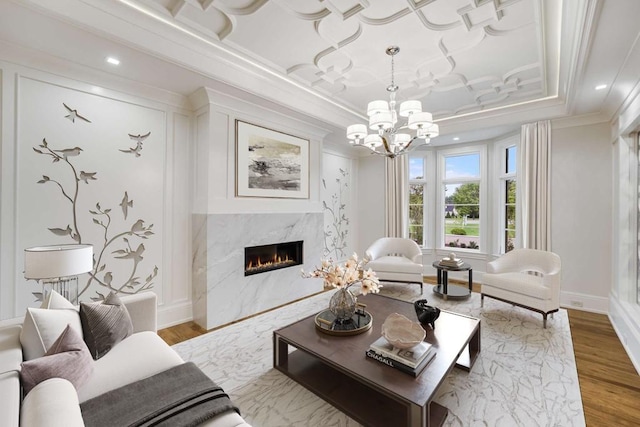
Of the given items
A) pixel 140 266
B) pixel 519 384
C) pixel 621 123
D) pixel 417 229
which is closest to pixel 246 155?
pixel 140 266

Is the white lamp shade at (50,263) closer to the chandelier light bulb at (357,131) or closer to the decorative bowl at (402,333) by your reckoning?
the decorative bowl at (402,333)

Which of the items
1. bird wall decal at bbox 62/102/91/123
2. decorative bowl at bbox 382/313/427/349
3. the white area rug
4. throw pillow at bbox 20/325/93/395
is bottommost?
the white area rug

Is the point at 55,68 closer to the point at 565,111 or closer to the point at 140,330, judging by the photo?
the point at 140,330

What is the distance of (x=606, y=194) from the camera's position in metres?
3.72

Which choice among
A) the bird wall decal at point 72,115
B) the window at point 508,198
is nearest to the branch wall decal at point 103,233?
the bird wall decal at point 72,115

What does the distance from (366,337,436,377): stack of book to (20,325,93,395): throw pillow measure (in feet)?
5.43

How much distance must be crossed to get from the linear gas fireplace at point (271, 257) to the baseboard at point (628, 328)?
369 cm

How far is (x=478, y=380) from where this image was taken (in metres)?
2.24

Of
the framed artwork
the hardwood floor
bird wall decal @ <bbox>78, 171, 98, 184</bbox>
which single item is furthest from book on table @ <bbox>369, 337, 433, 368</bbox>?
bird wall decal @ <bbox>78, 171, 98, 184</bbox>

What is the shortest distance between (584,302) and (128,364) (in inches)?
209

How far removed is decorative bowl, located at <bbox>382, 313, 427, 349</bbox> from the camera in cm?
189

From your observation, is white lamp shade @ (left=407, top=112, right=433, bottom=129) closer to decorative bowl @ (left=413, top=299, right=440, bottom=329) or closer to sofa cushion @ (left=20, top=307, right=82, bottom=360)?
decorative bowl @ (left=413, top=299, right=440, bottom=329)

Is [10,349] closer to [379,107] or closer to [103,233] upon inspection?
[103,233]

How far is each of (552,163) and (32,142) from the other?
6.15 metres
